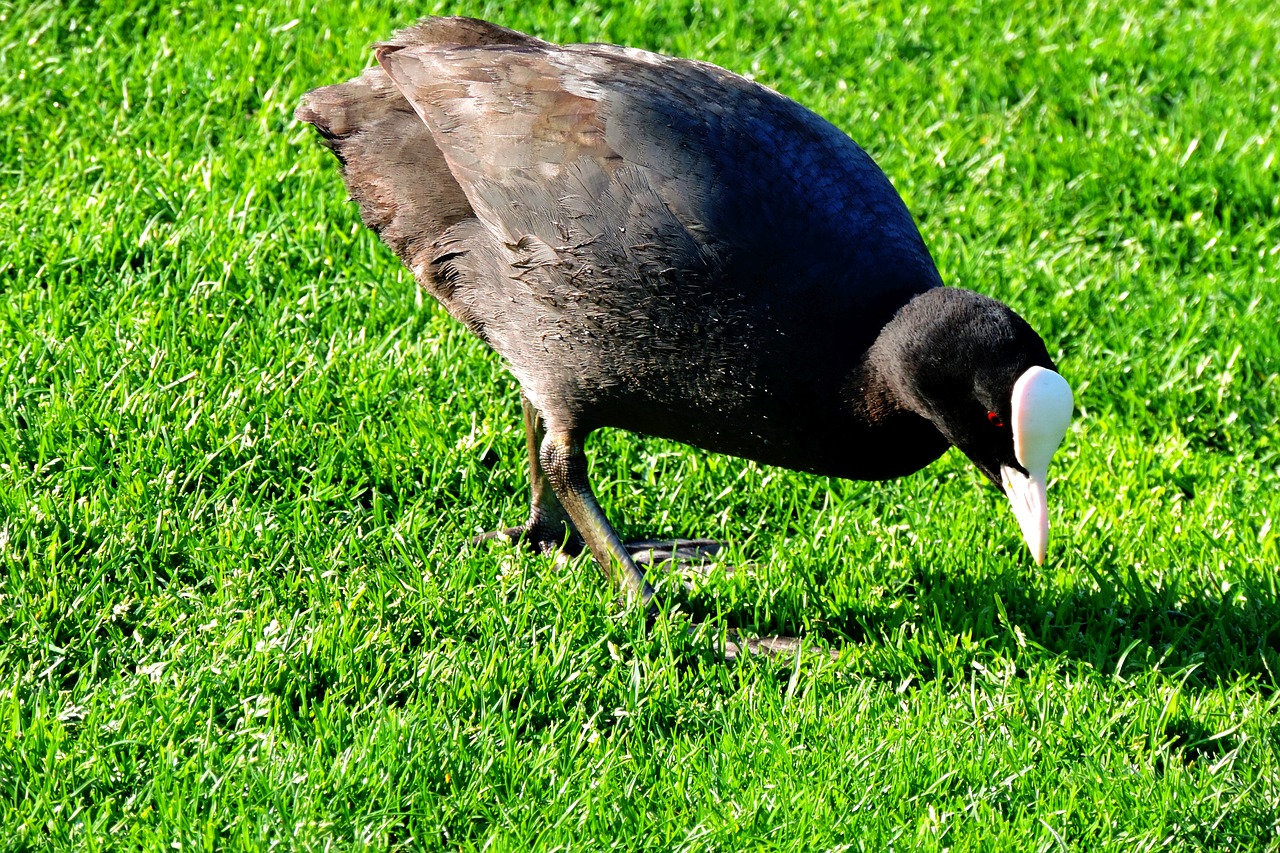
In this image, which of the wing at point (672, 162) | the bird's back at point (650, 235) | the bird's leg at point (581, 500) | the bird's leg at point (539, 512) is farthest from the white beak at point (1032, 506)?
the bird's leg at point (539, 512)

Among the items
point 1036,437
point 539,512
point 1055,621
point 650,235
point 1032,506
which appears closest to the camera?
point 1036,437

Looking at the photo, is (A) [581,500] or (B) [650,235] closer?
(B) [650,235]

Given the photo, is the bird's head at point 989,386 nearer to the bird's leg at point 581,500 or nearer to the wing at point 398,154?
the bird's leg at point 581,500

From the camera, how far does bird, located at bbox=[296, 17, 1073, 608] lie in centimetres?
351

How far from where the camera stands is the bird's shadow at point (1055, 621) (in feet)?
12.7

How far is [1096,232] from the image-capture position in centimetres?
574

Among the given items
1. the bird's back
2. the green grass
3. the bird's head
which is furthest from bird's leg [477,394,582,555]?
the bird's head

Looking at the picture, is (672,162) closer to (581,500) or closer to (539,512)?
(581,500)

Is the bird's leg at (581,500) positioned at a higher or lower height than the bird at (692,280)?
lower

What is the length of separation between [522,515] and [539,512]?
0.09 m

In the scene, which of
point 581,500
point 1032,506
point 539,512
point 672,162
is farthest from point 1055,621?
point 672,162

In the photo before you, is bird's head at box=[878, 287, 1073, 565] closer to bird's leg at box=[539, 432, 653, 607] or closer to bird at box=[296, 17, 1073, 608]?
bird at box=[296, 17, 1073, 608]

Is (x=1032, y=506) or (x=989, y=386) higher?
(x=989, y=386)

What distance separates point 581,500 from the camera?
4.04 metres
